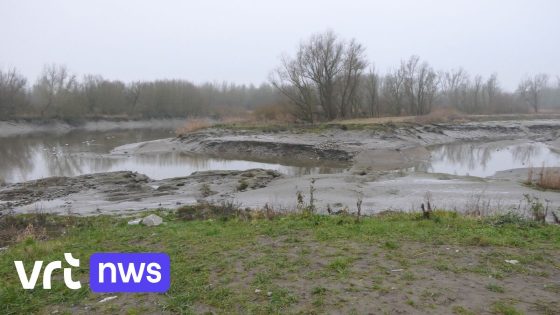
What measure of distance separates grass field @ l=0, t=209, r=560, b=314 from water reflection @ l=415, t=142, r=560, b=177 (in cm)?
1586

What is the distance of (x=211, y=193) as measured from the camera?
16797 millimetres

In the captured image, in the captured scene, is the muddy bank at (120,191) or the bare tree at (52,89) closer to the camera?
the muddy bank at (120,191)

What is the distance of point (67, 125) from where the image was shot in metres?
66.4

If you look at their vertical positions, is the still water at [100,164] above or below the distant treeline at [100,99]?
below

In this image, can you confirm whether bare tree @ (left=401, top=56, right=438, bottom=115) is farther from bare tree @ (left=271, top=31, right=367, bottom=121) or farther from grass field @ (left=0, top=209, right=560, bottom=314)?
grass field @ (left=0, top=209, right=560, bottom=314)

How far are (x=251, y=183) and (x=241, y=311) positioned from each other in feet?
44.6

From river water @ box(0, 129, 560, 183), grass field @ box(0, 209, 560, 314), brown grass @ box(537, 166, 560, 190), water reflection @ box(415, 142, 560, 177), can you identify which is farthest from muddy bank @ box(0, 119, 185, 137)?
brown grass @ box(537, 166, 560, 190)

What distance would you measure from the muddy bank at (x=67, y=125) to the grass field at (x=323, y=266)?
56461mm

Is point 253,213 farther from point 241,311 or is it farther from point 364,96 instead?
point 364,96

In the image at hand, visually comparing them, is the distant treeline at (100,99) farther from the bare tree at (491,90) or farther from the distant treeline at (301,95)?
the bare tree at (491,90)

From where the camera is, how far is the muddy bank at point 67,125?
197ft

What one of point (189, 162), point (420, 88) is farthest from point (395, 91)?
point (189, 162)

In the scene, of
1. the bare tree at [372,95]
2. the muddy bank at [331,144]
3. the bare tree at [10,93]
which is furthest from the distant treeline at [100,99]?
the muddy bank at [331,144]

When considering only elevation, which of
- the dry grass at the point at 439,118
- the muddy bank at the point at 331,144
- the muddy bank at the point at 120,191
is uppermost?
the dry grass at the point at 439,118
